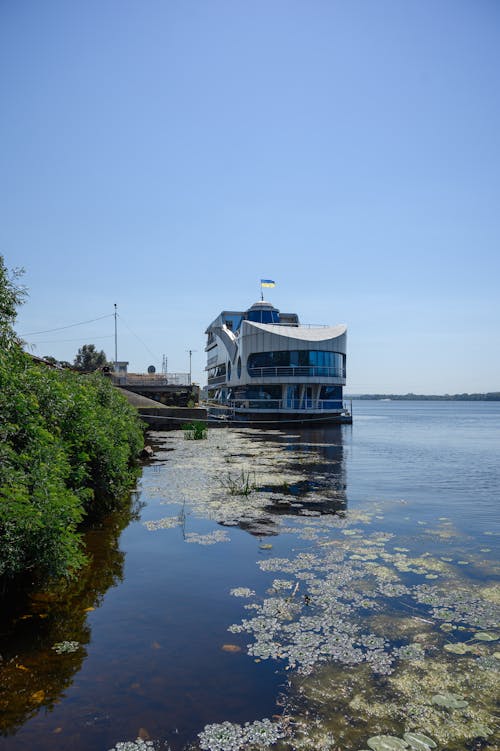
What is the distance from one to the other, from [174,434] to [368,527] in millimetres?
26526

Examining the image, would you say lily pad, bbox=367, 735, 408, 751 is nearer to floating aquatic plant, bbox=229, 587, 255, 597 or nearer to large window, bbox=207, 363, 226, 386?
floating aquatic plant, bbox=229, 587, 255, 597

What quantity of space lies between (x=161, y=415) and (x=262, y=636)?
1357 inches

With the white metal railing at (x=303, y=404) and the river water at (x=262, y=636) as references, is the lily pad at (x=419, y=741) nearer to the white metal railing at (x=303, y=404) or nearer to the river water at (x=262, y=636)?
the river water at (x=262, y=636)

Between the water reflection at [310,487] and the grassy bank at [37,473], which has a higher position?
the grassy bank at [37,473]

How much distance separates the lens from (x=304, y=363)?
52.3 meters

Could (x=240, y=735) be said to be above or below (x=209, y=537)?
above

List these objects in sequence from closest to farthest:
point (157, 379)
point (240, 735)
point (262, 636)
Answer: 1. point (240, 735)
2. point (262, 636)
3. point (157, 379)

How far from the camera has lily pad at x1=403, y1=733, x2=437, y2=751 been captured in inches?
154

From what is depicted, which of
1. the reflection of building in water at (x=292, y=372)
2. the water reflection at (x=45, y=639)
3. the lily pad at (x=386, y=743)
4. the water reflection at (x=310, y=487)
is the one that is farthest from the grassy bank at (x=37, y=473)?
the reflection of building in water at (x=292, y=372)

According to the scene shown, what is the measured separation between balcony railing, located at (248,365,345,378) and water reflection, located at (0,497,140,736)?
4403 cm

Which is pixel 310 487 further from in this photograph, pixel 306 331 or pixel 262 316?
pixel 262 316

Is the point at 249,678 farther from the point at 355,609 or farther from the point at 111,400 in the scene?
the point at 111,400

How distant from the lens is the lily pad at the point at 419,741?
154 inches

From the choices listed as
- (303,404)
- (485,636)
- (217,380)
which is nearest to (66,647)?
(485,636)
